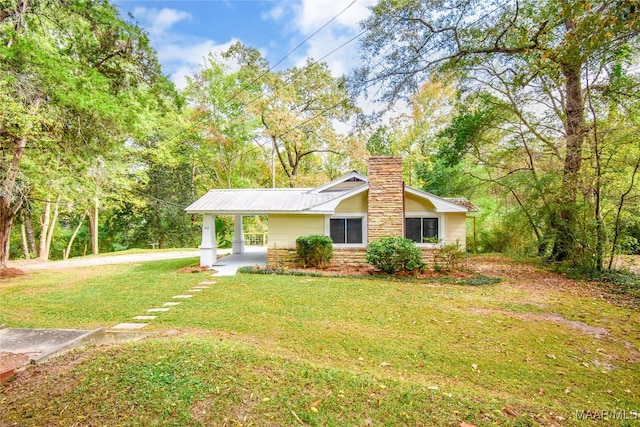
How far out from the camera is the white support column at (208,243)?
37.4 ft

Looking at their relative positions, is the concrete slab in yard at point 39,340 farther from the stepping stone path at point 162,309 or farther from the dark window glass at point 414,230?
the dark window glass at point 414,230

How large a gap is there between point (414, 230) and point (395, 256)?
6.72 ft

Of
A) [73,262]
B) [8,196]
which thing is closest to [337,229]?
[8,196]

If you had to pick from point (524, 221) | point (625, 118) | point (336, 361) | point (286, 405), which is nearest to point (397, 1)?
point (625, 118)

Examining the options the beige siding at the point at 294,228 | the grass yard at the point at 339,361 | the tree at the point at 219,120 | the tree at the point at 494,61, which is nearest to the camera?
the grass yard at the point at 339,361

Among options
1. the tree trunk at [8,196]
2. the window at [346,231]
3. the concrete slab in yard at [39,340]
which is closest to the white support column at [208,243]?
the window at [346,231]

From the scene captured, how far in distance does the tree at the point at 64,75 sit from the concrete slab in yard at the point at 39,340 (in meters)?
5.97

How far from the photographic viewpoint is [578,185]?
29.6 feet

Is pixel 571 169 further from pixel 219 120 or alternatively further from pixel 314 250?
pixel 219 120

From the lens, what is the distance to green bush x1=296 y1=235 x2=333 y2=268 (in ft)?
34.7

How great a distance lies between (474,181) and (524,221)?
17.0ft

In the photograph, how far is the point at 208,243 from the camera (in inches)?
455

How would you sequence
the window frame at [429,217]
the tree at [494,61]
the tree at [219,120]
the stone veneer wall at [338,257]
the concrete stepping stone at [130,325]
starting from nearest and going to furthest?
the concrete stepping stone at [130,325] → the tree at [494,61] → the stone veneer wall at [338,257] → the window frame at [429,217] → the tree at [219,120]

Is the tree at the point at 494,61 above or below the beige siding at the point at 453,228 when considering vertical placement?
above
